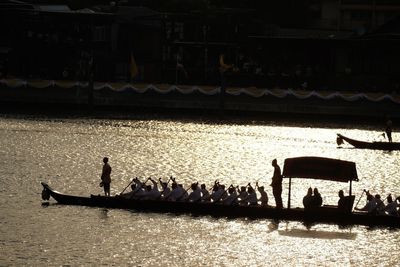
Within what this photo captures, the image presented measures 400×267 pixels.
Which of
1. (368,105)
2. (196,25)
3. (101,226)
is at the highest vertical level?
(196,25)

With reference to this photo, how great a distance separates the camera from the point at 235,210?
5238cm

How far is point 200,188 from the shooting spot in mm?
53688

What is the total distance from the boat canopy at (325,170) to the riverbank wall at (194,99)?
42.2 meters

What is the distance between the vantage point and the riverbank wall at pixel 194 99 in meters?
95.8

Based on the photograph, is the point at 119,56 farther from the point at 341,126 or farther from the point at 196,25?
the point at 341,126

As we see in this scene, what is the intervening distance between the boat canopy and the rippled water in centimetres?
200

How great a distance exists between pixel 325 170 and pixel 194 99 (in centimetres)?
4495

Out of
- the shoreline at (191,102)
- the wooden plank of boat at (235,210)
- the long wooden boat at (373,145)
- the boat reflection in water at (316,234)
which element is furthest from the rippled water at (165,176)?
the shoreline at (191,102)

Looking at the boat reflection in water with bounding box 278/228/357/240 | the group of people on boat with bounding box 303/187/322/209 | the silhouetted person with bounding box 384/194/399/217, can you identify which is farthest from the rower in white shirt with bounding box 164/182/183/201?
the silhouetted person with bounding box 384/194/399/217

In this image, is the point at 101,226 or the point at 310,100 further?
the point at 310,100

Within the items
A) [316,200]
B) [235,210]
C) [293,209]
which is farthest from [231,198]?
[316,200]

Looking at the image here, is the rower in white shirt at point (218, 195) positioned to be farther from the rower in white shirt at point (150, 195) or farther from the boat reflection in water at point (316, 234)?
the boat reflection in water at point (316, 234)

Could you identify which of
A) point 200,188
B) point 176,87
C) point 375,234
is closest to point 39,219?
point 200,188

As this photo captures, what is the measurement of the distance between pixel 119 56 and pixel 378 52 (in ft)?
75.3
